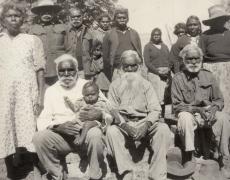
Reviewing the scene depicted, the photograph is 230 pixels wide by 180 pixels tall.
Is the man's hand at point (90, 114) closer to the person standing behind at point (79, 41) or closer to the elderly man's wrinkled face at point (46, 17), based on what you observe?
the person standing behind at point (79, 41)

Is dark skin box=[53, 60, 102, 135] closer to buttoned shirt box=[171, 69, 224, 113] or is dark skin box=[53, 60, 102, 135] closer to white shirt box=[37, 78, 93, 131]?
white shirt box=[37, 78, 93, 131]

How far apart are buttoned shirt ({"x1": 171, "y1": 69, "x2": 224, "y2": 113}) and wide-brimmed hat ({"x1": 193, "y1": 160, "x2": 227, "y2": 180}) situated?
87 cm

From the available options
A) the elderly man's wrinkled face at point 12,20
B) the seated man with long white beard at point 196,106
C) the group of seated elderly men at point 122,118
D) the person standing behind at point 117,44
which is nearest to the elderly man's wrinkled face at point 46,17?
the person standing behind at point 117,44

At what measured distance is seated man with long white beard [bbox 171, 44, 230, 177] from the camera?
231 inches

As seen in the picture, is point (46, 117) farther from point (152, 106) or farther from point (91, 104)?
point (152, 106)

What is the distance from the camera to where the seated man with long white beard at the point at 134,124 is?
548cm

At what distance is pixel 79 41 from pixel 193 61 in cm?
206

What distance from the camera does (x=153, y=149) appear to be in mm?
5590

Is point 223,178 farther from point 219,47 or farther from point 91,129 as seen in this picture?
point 219,47

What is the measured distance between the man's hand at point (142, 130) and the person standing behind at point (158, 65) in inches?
90.4

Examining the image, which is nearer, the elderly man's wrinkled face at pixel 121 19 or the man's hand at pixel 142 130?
the man's hand at pixel 142 130

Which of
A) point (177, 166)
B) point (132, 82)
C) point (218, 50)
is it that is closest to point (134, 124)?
point (132, 82)

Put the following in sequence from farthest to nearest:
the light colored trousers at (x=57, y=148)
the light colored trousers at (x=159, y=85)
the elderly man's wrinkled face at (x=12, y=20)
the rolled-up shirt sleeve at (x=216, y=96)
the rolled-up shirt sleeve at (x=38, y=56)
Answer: the light colored trousers at (x=159, y=85) → the rolled-up shirt sleeve at (x=216, y=96) → the rolled-up shirt sleeve at (x=38, y=56) → the elderly man's wrinkled face at (x=12, y=20) → the light colored trousers at (x=57, y=148)

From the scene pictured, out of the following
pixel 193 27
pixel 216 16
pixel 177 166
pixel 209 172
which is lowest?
pixel 209 172
